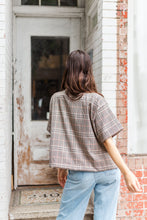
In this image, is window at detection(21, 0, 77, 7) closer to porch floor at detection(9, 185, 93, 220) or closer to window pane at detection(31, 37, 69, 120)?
window pane at detection(31, 37, 69, 120)

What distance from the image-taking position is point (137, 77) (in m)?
3.63

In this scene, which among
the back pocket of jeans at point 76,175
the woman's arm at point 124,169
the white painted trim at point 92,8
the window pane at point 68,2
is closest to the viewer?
the woman's arm at point 124,169

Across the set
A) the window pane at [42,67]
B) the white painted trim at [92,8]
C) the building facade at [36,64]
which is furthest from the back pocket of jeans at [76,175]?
the window pane at [42,67]

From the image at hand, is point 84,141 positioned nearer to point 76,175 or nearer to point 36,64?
point 76,175

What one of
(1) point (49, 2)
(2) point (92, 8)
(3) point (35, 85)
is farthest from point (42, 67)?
(2) point (92, 8)

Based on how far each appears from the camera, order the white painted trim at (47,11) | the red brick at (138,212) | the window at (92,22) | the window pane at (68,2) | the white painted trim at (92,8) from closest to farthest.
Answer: the red brick at (138,212) → the white painted trim at (92,8) → the window at (92,22) → the white painted trim at (47,11) → the window pane at (68,2)

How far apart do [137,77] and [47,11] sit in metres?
1.78

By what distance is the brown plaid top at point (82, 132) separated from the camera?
2.14 m

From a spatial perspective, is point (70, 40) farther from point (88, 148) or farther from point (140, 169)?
point (88, 148)

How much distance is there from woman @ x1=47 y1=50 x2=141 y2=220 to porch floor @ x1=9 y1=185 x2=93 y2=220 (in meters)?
1.44

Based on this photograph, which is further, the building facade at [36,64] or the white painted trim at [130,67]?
the building facade at [36,64]

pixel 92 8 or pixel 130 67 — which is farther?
pixel 92 8

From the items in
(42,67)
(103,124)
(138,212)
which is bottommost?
(138,212)

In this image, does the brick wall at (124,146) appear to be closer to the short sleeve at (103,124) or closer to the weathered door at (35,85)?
the weathered door at (35,85)
